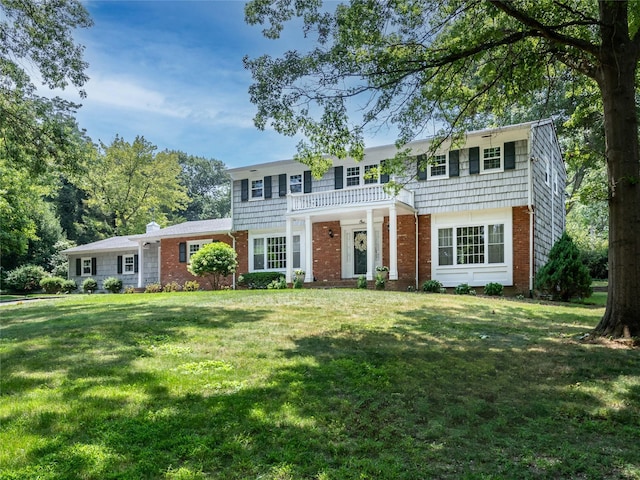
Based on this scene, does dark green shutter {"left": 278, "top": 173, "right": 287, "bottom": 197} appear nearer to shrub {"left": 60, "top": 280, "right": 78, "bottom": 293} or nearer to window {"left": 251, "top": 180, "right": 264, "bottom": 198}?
window {"left": 251, "top": 180, "right": 264, "bottom": 198}

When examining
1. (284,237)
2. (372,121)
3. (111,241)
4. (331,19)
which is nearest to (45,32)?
(331,19)

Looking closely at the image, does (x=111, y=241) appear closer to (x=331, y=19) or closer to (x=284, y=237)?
(x=284, y=237)

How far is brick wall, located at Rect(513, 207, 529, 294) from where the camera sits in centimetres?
1655

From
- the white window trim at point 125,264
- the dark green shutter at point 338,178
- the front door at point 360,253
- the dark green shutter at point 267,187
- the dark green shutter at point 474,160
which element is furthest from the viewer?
the white window trim at point 125,264

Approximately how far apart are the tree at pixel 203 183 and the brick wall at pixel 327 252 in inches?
1496

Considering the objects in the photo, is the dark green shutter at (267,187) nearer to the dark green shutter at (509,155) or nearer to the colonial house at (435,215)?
the colonial house at (435,215)

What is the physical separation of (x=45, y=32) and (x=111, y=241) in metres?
21.8

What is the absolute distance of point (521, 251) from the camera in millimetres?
16656

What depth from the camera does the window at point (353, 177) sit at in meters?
20.0

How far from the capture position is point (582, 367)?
5836 mm

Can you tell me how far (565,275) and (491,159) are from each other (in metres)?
4.92

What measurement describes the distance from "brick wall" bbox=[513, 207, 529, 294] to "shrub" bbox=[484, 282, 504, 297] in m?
0.70

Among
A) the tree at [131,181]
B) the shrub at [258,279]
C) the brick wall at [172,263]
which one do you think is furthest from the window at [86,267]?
the shrub at [258,279]

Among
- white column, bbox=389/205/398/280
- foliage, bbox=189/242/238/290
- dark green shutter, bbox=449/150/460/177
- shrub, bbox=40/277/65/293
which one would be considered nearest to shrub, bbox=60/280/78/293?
shrub, bbox=40/277/65/293
